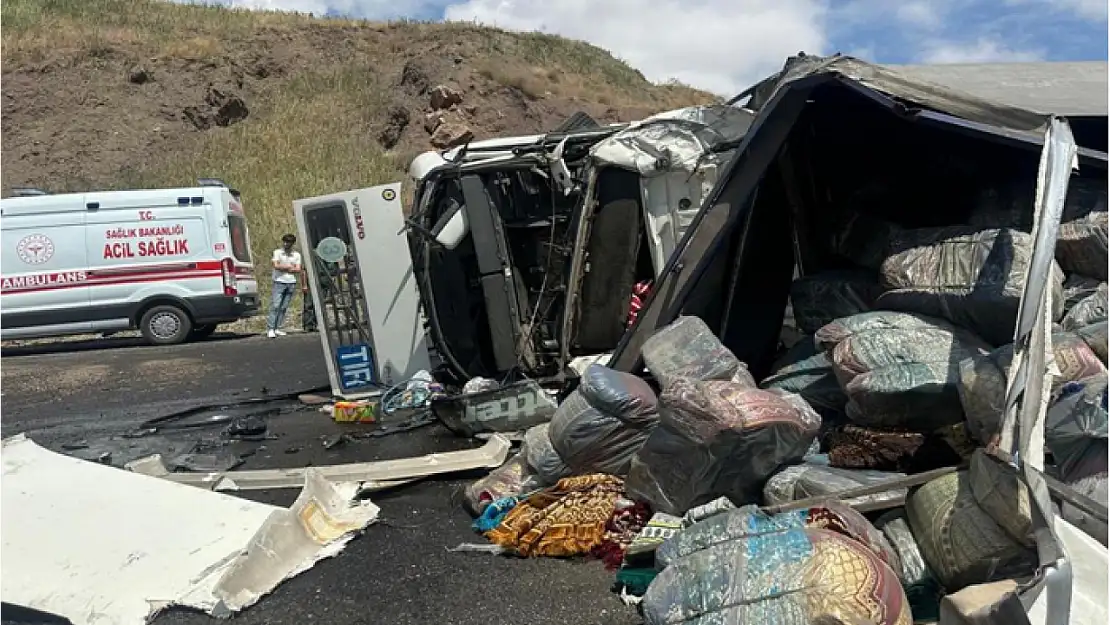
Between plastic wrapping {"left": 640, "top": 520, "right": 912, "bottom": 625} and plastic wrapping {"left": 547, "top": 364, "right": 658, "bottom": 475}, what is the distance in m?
1.42

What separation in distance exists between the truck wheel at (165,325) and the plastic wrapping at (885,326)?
10.6 m

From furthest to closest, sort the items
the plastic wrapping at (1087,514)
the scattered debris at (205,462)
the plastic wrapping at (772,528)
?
the scattered debris at (205,462)
the plastic wrapping at (772,528)
the plastic wrapping at (1087,514)

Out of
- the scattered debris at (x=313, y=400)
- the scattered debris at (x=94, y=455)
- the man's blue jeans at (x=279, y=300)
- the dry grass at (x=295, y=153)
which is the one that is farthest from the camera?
the dry grass at (x=295, y=153)

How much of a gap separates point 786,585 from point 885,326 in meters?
1.66

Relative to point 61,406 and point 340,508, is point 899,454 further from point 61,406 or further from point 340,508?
point 61,406

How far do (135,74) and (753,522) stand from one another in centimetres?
2792

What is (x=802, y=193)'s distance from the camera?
5.35 m

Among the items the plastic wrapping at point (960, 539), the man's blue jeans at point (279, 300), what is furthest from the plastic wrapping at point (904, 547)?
the man's blue jeans at point (279, 300)

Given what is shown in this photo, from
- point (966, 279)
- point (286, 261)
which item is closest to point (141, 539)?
point (966, 279)

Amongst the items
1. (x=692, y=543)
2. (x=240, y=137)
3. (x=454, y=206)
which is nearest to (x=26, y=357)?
(x=454, y=206)

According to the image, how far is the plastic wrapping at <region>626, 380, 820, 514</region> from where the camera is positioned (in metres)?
3.21

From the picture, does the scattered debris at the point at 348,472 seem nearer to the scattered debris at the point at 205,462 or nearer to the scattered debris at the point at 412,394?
the scattered debris at the point at 205,462

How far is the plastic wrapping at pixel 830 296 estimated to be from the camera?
457cm

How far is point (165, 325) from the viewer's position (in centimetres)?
1213
